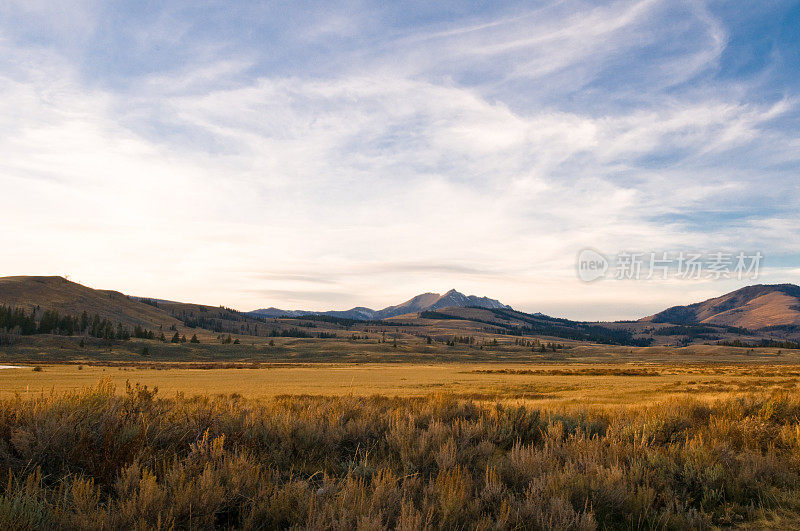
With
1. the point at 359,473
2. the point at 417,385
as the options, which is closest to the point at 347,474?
the point at 359,473

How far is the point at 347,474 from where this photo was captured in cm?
718

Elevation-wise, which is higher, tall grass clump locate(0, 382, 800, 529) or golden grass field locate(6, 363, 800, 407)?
tall grass clump locate(0, 382, 800, 529)

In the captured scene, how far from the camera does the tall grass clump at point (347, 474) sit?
492 cm

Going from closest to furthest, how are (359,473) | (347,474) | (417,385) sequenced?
(359,473) → (347,474) → (417,385)

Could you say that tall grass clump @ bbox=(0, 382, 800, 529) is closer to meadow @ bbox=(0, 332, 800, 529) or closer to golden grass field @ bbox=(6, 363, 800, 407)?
meadow @ bbox=(0, 332, 800, 529)

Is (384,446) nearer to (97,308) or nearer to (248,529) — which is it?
(248,529)

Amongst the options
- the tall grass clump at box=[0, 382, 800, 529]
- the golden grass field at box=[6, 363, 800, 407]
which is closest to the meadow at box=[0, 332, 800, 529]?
the tall grass clump at box=[0, 382, 800, 529]

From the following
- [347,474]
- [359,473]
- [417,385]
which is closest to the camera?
[359,473]

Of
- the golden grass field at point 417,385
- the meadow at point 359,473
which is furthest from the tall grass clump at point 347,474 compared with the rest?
the golden grass field at point 417,385

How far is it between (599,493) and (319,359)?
104m

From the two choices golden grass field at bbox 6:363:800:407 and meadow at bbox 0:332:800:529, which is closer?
meadow at bbox 0:332:800:529

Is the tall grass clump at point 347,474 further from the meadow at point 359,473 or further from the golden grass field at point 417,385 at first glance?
the golden grass field at point 417,385

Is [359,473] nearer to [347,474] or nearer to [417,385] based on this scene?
[347,474]

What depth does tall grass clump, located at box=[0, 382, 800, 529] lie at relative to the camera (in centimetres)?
492
